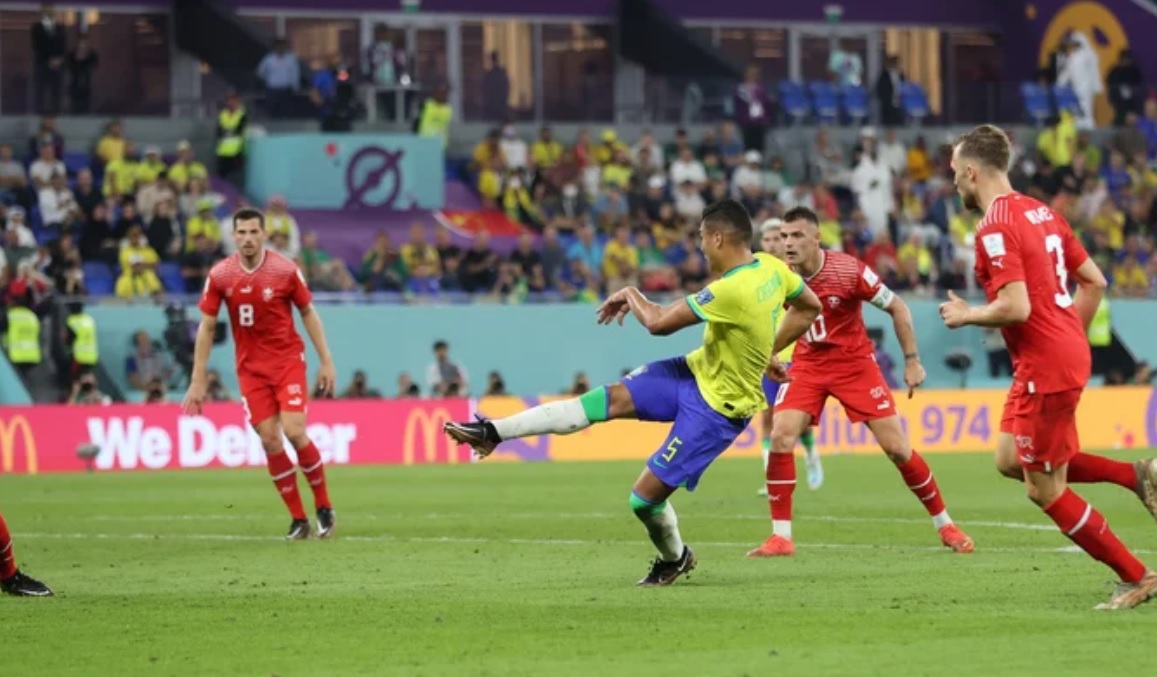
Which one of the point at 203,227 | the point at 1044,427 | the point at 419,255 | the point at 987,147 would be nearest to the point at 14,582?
the point at 1044,427

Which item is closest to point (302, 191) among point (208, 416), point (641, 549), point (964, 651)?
point (208, 416)

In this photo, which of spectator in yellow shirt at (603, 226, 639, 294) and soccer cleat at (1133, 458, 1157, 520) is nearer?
soccer cleat at (1133, 458, 1157, 520)

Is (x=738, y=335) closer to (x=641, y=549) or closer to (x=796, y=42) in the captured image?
(x=641, y=549)

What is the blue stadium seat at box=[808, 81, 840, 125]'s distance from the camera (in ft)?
142

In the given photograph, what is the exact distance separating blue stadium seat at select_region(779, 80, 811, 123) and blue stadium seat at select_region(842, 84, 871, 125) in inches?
32.6

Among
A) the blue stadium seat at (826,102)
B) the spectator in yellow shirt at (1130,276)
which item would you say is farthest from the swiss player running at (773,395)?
the blue stadium seat at (826,102)

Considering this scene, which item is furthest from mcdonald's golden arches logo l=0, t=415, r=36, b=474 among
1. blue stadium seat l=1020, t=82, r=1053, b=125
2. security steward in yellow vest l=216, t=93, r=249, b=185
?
blue stadium seat l=1020, t=82, r=1053, b=125

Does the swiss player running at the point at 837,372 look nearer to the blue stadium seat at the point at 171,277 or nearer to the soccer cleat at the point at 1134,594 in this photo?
the soccer cleat at the point at 1134,594

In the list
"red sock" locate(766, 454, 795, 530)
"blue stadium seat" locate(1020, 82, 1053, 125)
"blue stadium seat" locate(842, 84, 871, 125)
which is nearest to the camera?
"red sock" locate(766, 454, 795, 530)

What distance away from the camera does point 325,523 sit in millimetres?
17094

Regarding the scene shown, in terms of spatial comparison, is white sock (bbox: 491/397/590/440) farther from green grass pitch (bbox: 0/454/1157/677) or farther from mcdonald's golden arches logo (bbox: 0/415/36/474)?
mcdonald's golden arches logo (bbox: 0/415/36/474)

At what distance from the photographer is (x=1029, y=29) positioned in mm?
48094

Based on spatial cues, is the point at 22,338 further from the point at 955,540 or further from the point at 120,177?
the point at 955,540

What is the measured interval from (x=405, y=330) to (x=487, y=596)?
21.2 meters
